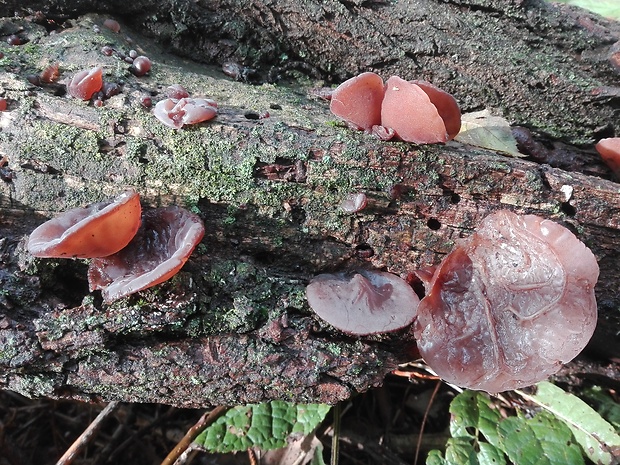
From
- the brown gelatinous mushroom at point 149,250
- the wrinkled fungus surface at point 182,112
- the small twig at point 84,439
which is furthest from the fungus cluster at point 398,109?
the small twig at point 84,439

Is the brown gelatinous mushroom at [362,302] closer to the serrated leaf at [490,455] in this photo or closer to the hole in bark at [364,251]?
the hole in bark at [364,251]

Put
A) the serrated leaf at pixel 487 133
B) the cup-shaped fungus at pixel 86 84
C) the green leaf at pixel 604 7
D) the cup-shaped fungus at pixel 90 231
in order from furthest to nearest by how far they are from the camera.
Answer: the green leaf at pixel 604 7 → the serrated leaf at pixel 487 133 → the cup-shaped fungus at pixel 86 84 → the cup-shaped fungus at pixel 90 231

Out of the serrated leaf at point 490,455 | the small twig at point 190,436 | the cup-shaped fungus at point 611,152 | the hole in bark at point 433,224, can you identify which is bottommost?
the small twig at point 190,436

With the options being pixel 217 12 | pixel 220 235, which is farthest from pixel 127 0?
pixel 220 235

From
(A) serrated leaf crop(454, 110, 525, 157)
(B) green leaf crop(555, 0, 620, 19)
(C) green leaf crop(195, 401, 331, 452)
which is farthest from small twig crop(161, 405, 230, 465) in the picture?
(B) green leaf crop(555, 0, 620, 19)

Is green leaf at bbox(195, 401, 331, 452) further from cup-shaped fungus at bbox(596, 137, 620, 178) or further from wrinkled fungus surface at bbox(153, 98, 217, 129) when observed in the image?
cup-shaped fungus at bbox(596, 137, 620, 178)
